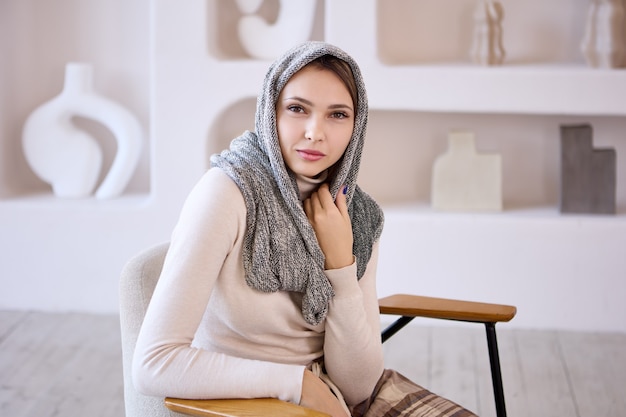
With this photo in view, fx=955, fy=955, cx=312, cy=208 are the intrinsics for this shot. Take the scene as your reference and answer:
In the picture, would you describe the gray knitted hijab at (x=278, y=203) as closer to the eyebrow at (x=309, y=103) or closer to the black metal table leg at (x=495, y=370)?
the eyebrow at (x=309, y=103)

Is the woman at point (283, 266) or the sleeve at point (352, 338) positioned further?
the sleeve at point (352, 338)

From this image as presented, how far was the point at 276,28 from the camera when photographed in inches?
148

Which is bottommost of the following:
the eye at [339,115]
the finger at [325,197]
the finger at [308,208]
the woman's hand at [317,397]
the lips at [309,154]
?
the woman's hand at [317,397]

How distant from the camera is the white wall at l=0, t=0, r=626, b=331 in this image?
361 cm

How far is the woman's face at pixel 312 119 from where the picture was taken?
178cm

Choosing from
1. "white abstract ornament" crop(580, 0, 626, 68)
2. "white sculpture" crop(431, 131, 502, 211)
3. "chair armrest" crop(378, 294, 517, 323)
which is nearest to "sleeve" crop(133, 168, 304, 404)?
"chair armrest" crop(378, 294, 517, 323)

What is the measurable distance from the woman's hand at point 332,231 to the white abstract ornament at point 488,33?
2.02 m

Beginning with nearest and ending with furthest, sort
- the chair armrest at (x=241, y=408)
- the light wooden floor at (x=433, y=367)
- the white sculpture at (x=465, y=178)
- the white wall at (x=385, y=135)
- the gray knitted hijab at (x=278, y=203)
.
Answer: the chair armrest at (x=241, y=408), the gray knitted hijab at (x=278, y=203), the light wooden floor at (x=433, y=367), the white wall at (x=385, y=135), the white sculpture at (x=465, y=178)

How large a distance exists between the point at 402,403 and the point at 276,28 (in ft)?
7.10

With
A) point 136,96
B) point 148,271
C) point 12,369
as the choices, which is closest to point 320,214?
point 148,271

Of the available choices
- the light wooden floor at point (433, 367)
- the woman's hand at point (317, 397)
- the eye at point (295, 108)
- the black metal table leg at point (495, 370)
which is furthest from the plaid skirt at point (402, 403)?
the light wooden floor at point (433, 367)

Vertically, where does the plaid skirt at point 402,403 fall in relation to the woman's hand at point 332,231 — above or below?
below

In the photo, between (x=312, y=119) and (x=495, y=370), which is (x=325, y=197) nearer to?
(x=312, y=119)

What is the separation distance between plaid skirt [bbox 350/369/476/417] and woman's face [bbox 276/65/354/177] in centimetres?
48
